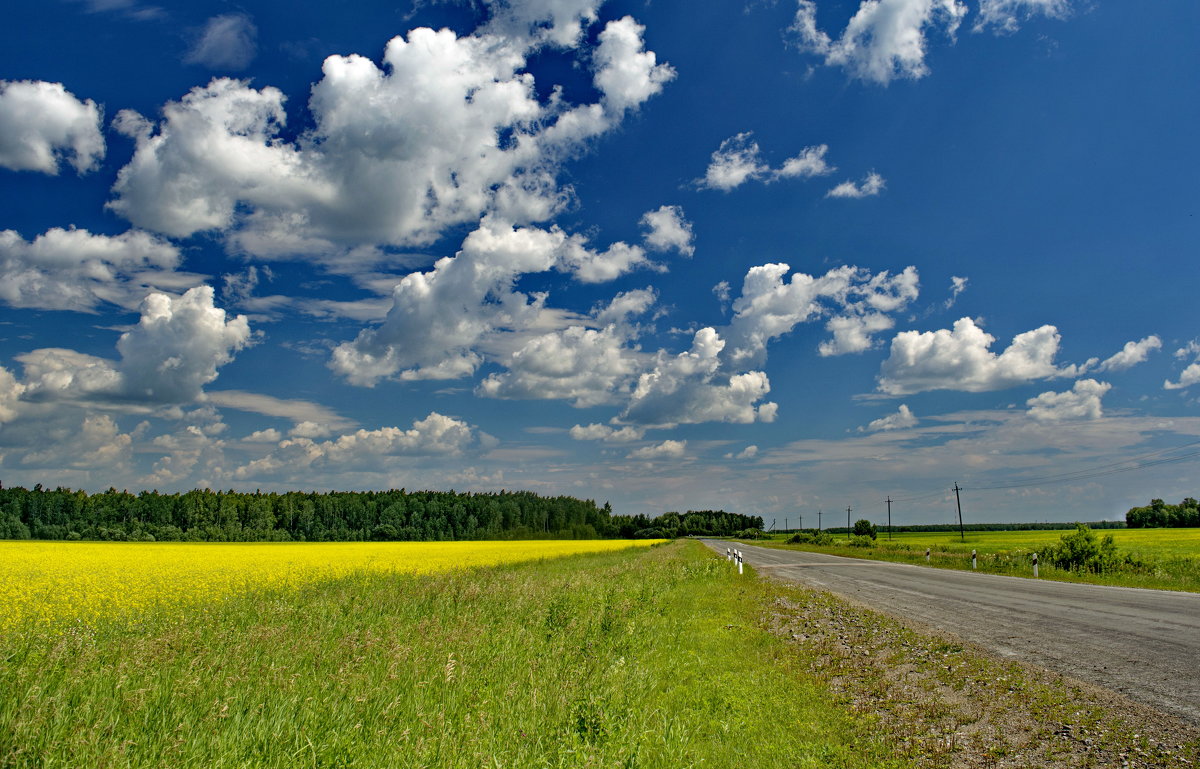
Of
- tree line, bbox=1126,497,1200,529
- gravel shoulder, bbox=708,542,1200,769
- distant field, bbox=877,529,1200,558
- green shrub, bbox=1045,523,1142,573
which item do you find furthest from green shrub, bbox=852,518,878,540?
gravel shoulder, bbox=708,542,1200,769

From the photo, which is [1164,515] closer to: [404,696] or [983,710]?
[983,710]

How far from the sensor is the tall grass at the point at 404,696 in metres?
5.10

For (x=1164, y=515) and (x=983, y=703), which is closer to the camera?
(x=983, y=703)

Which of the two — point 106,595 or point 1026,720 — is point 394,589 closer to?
point 106,595

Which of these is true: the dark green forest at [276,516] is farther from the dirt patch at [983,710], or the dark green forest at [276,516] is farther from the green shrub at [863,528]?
the dirt patch at [983,710]

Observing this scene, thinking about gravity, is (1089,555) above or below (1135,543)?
above

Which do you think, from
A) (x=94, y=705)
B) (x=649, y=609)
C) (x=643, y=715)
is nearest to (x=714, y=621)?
(x=649, y=609)

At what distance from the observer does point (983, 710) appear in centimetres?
740

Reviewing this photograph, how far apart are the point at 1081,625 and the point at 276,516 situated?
4513 inches

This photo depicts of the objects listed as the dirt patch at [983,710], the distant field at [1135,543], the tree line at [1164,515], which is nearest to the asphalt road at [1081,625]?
the dirt patch at [983,710]

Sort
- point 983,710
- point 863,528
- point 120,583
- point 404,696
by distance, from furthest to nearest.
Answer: point 863,528 < point 120,583 < point 983,710 < point 404,696

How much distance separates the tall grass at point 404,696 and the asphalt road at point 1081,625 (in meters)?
3.69

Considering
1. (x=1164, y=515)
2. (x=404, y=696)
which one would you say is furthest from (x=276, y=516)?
(x=1164, y=515)

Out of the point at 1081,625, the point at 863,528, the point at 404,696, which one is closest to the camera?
the point at 404,696
